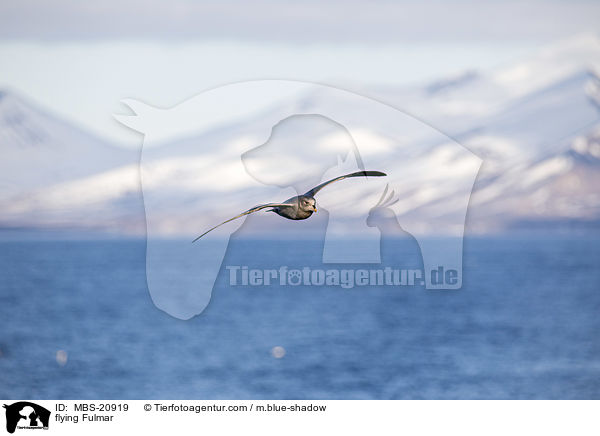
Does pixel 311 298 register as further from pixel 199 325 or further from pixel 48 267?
pixel 48 267

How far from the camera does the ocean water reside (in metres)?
20.1

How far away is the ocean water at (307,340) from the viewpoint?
2006cm

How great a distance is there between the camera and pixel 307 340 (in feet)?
84.8
